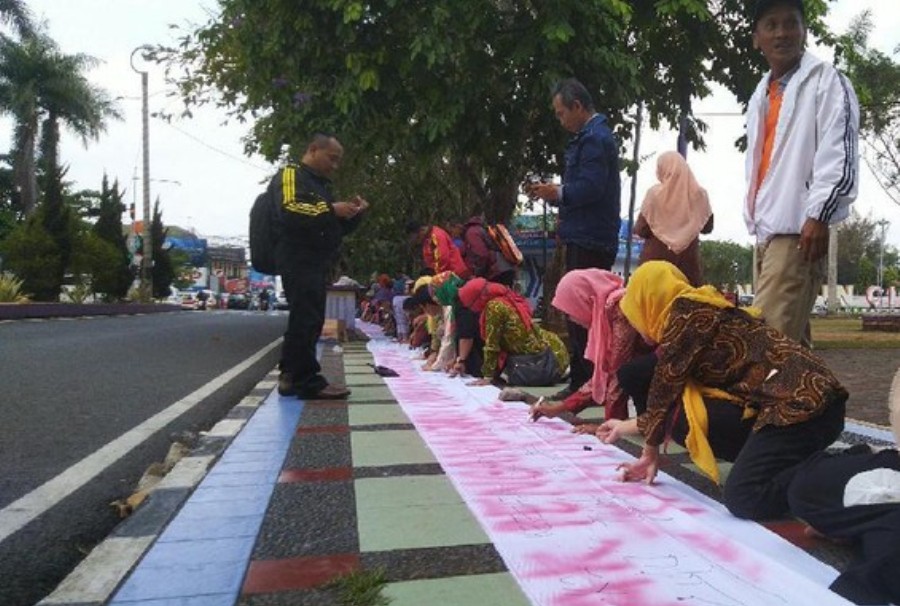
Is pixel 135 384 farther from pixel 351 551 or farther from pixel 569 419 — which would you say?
pixel 351 551

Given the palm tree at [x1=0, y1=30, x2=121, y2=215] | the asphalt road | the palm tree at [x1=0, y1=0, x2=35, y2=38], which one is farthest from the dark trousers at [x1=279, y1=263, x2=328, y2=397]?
the palm tree at [x1=0, y1=30, x2=121, y2=215]

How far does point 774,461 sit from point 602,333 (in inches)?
57.0

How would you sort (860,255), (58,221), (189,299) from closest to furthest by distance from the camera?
A: 1. (58,221)
2. (189,299)
3. (860,255)

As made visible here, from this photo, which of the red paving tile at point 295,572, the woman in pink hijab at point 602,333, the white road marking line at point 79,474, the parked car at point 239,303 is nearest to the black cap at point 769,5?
the woman in pink hijab at point 602,333

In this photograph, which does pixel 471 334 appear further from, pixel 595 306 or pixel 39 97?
pixel 39 97

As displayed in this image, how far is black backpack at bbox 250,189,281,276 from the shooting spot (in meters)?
5.17

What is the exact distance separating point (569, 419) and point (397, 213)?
17.7m

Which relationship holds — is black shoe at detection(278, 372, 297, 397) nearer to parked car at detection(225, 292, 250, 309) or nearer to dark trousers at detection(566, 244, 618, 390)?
dark trousers at detection(566, 244, 618, 390)

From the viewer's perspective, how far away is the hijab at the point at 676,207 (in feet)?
13.7

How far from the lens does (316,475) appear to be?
313 cm

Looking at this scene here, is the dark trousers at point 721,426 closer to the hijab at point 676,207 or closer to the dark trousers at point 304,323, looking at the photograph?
the hijab at point 676,207

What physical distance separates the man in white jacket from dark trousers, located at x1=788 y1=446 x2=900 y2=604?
82 cm

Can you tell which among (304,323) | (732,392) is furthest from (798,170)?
(304,323)

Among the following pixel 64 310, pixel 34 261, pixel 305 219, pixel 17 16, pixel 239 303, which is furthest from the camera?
pixel 239 303
